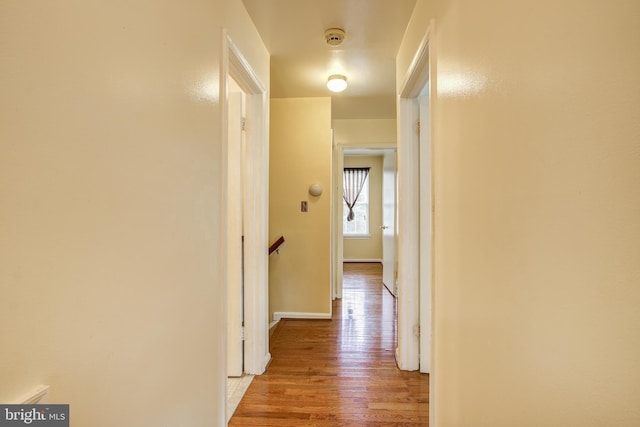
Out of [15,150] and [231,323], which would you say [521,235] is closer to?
[15,150]

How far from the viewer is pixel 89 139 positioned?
0.74 m

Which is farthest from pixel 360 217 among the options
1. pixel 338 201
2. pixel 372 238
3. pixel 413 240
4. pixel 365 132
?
pixel 413 240

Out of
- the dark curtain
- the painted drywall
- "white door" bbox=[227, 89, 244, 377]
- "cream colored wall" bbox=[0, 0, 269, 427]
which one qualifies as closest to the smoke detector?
"white door" bbox=[227, 89, 244, 377]

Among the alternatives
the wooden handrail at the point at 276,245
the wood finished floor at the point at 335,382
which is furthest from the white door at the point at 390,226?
the wooden handrail at the point at 276,245

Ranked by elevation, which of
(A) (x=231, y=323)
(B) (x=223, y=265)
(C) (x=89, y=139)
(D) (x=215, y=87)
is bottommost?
(A) (x=231, y=323)

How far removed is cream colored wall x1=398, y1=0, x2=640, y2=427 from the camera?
522mm

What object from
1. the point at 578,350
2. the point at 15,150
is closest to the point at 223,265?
the point at 15,150

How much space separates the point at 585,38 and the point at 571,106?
4.6 inches

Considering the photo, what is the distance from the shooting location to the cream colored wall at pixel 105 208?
23.4 inches

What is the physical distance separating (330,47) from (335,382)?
2.47 metres

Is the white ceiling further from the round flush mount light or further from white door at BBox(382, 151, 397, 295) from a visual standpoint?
white door at BBox(382, 151, 397, 295)

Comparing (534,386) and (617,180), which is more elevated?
(617,180)

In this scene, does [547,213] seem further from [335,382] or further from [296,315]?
[296,315]

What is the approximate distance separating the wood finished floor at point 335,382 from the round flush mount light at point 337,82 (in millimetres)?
2404
